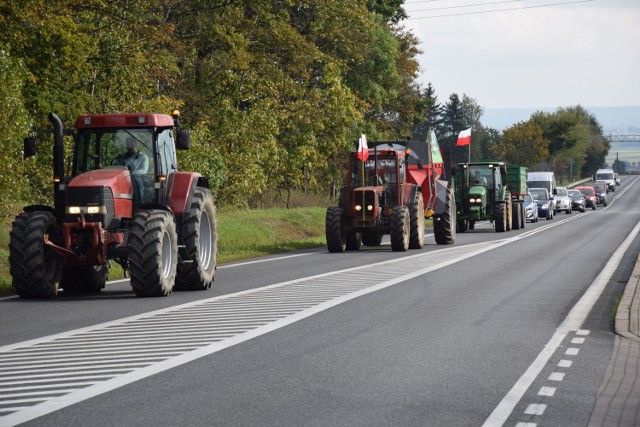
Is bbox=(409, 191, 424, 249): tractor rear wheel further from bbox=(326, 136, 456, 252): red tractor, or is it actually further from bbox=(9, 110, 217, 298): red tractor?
bbox=(9, 110, 217, 298): red tractor

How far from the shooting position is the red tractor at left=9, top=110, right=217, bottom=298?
17250 mm

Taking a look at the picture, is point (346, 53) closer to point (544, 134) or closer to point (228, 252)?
point (228, 252)

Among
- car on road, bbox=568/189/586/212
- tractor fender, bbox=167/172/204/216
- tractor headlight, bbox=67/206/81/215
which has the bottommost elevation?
car on road, bbox=568/189/586/212

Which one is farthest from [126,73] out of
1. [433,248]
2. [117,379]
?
[117,379]

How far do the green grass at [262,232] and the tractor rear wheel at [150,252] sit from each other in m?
6.62

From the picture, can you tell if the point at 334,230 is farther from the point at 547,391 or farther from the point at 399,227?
the point at 547,391

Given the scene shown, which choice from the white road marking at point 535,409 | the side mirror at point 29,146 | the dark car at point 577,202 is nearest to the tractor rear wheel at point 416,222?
the side mirror at point 29,146

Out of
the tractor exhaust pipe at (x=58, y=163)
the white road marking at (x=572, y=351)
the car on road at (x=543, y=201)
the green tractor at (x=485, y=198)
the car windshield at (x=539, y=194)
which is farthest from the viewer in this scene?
the car windshield at (x=539, y=194)

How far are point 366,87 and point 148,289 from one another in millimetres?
49475

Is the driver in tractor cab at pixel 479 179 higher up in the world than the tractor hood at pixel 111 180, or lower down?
lower down

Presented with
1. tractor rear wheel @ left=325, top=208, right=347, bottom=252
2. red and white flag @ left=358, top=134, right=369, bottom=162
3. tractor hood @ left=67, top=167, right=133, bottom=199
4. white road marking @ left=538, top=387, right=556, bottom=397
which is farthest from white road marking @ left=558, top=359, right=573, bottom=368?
red and white flag @ left=358, top=134, right=369, bottom=162

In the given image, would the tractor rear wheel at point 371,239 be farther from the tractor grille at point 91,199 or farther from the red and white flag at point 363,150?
the tractor grille at point 91,199

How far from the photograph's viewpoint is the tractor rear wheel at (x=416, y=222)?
32562mm

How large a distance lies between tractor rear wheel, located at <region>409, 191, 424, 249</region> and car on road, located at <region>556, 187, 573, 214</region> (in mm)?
45420
